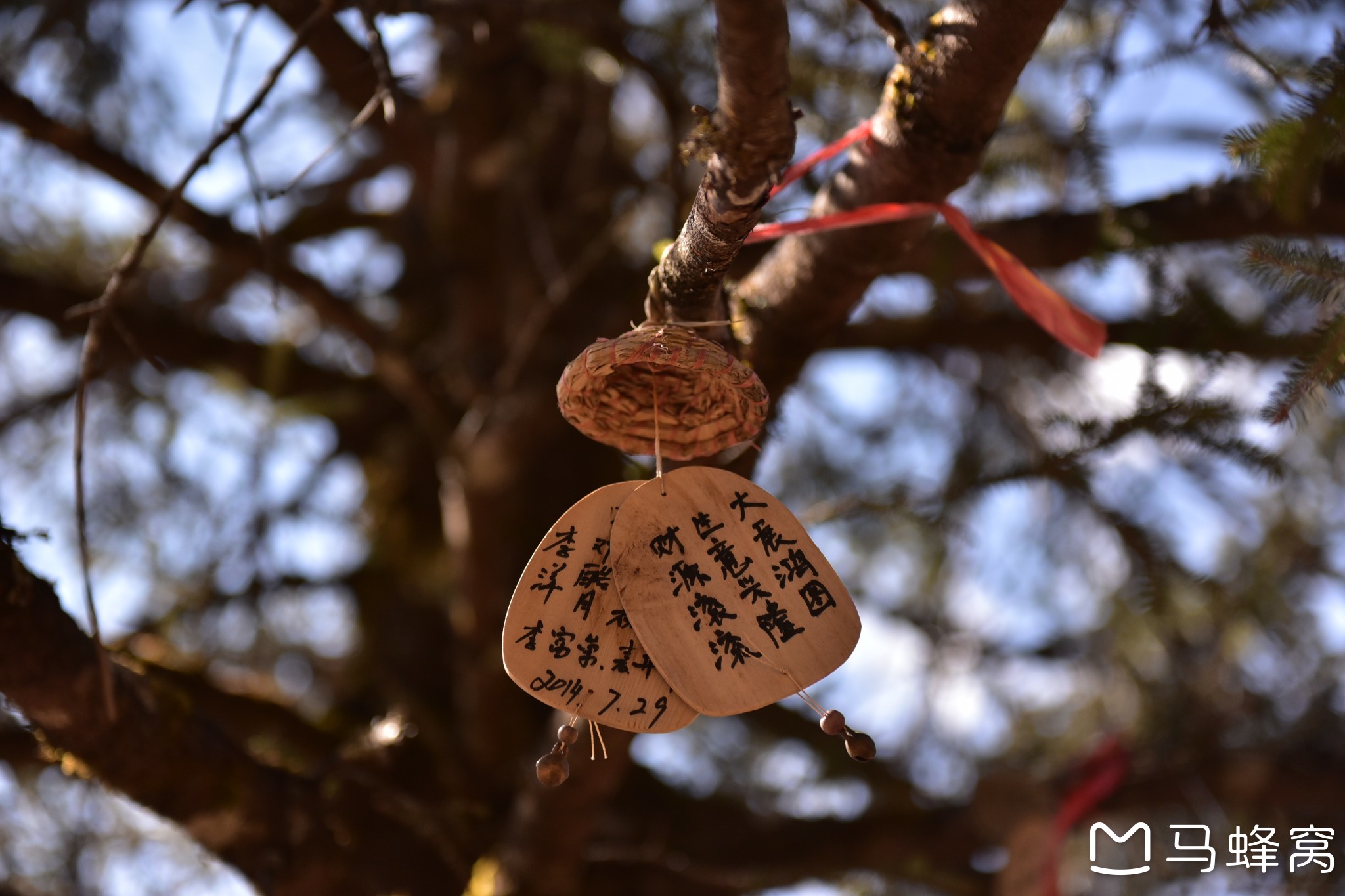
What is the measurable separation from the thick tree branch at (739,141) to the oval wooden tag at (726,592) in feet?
0.62

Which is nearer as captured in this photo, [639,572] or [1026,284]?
[639,572]

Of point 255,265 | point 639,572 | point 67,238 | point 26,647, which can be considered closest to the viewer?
point 639,572

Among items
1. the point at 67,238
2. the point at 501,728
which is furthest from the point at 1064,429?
the point at 67,238

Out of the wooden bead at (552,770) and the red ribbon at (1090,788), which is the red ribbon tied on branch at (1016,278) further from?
the red ribbon at (1090,788)

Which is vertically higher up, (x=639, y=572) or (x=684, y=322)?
(x=684, y=322)

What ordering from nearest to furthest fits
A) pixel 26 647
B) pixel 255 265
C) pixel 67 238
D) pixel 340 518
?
1. pixel 26 647
2. pixel 255 265
3. pixel 340 518
4. pixel 67 238

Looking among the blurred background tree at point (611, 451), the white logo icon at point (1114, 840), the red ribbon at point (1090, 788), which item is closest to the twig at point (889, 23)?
the blurred background tree at point (611, 451)

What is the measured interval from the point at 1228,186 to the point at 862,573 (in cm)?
169

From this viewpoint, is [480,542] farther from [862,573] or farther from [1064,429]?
[862,573]

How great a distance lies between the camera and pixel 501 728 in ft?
6.08

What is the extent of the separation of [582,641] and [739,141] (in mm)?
437

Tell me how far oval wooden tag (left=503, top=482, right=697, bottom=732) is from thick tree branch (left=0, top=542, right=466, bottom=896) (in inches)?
19.8

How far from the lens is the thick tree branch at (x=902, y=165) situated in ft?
2.97

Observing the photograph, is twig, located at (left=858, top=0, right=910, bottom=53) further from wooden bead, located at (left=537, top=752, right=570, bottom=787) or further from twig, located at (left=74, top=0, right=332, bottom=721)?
wooden bead, located at (left=537, top=752, right=570, bottom=787)
